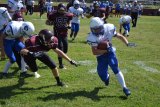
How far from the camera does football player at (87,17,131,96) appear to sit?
7.29 meters

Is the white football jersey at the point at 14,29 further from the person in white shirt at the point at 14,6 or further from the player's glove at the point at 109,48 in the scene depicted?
the person in white shirt at the point at 14,6

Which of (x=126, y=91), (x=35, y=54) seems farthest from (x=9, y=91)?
(x=126, y=91)

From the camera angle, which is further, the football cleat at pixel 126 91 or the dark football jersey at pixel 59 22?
the dark football jersey at pixel 59 22

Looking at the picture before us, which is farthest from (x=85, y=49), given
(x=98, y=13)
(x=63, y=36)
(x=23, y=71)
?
(x=23, y=71)

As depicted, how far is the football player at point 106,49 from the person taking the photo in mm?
7285

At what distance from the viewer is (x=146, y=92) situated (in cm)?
802

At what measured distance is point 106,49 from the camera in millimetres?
7262

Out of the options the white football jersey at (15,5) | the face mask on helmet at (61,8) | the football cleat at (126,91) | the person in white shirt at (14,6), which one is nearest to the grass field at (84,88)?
the football cleat at (126,91)

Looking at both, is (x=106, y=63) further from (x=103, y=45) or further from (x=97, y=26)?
(x=97, y=26)

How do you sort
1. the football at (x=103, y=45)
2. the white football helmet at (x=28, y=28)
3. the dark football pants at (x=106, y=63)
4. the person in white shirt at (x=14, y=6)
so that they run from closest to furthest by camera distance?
the football at (x=103, y=45)
the dark football pants at (x=106, y=63)
the white football helmet at (x=28, y=28)
the person in white shirt at (x=14, y=6)

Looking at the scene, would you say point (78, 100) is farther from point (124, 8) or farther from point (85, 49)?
point (124, 8)

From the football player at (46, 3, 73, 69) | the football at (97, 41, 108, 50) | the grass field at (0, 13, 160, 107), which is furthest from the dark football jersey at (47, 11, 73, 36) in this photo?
the football at (97, 41, 108, 50)

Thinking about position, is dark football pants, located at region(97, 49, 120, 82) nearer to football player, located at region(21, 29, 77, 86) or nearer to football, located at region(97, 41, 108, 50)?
football, located at region(97, 41, 108, 50)

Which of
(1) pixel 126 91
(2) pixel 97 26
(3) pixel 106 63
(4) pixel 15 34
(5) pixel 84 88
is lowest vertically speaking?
(5) pixel 84 88
